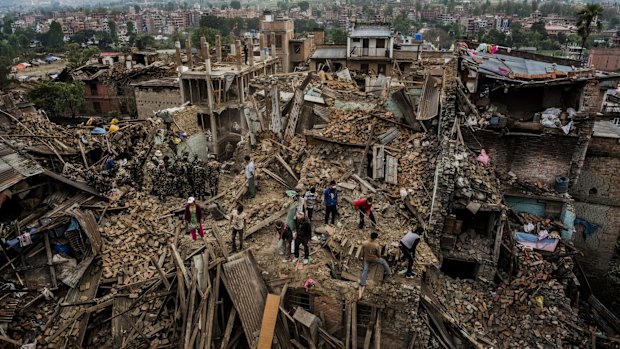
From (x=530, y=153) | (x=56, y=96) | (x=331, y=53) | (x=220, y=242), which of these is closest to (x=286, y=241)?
(x=220, y=242)

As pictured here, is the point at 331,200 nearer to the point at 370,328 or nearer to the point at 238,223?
the point at 238,223

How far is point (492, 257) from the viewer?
12234 mm

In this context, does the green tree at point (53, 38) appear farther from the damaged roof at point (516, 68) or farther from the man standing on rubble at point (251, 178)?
the damaged roof at point (516, 68)

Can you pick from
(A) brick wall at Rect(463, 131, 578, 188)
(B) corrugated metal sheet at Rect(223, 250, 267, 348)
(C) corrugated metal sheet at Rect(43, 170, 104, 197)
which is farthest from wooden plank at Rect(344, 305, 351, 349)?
(C) corrugated metal sheet at Rect(43, 170, 104, 197)

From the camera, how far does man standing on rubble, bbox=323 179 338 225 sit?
1163 cm

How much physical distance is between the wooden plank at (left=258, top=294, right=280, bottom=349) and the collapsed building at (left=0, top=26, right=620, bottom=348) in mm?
33

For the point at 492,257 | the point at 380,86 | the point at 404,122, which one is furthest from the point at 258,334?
the point at 380,86

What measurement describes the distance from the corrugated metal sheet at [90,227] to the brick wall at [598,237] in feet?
56.9

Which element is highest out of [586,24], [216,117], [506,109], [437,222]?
[586,24]

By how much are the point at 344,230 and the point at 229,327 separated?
4060mm

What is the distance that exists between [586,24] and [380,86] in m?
26.2

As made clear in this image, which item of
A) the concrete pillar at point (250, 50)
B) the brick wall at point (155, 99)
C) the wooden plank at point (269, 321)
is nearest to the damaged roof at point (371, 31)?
the concrete pillar at point (250, 50)

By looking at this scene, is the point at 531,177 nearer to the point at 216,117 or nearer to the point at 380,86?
the point at 380,86

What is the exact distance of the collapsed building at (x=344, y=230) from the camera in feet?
33.6
